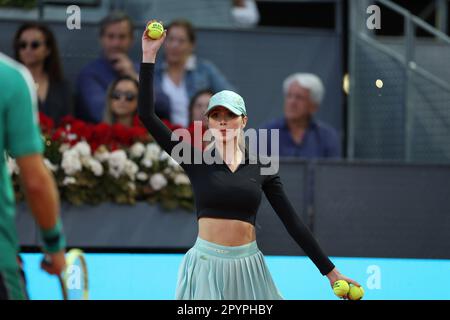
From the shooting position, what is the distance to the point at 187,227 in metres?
8.39

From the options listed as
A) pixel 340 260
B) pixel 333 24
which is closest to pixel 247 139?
pixel 340 260

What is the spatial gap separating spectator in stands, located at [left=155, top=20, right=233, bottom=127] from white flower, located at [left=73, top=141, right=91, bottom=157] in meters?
0.99

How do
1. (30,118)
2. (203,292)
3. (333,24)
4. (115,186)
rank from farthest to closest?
(333,24)
(115,186)
(203,292)
(30,118)

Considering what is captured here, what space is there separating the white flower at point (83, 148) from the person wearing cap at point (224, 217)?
305cm

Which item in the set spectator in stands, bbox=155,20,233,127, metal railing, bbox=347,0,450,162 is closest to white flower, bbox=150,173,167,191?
spectator in stands, bbox=155,20,233,127

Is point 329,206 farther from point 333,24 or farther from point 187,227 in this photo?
point 333,24

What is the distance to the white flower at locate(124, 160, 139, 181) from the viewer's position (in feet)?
27.3

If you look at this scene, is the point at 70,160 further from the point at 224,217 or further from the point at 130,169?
the point at 224,217

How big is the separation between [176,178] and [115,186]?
484mm

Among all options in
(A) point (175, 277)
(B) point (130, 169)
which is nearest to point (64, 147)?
(B) point (130, 169)

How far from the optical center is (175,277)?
7.56m

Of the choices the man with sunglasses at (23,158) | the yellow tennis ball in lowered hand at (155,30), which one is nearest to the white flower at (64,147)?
the yellow tennis ball in lowered hand at (155,30)

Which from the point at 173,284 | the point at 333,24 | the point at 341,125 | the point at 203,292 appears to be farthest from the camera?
the point at 333,24

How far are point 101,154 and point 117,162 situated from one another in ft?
0.45
